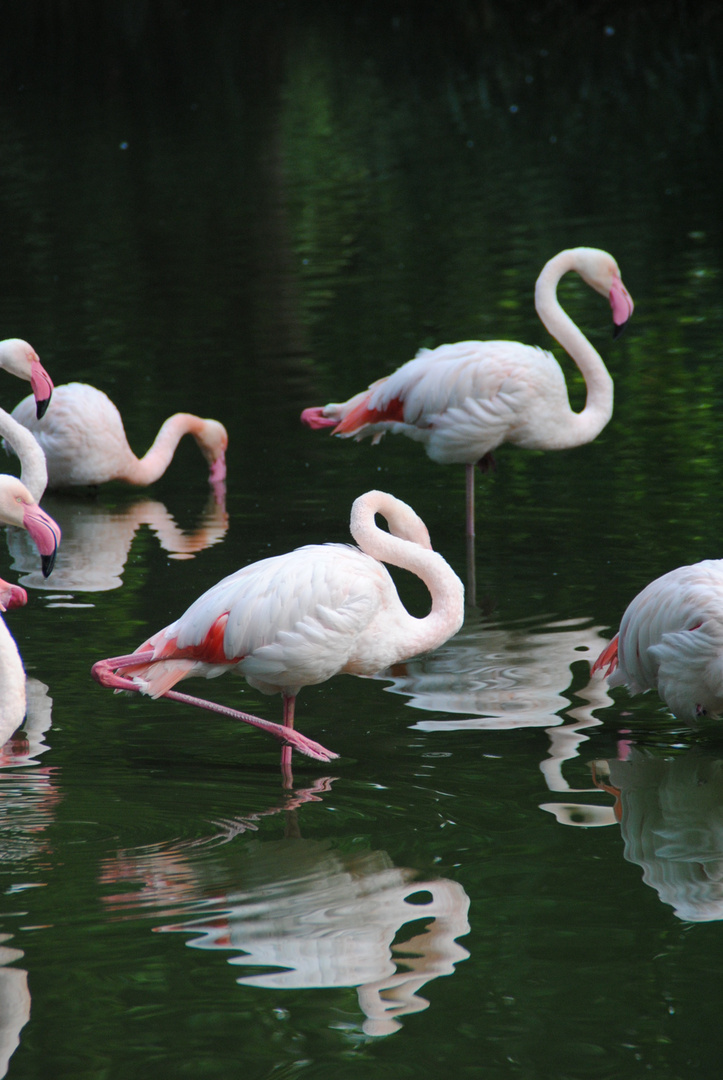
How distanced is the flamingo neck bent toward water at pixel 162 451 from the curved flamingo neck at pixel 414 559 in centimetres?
370

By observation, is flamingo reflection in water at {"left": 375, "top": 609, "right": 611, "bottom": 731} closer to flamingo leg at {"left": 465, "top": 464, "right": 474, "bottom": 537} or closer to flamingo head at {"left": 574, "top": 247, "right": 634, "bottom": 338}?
flamingo leg at {"left": 465, "top": 464, "right": 474, "bottom": 537}

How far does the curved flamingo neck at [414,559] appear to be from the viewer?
4.50m

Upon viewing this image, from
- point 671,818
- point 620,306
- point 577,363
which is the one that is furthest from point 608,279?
point 671,818

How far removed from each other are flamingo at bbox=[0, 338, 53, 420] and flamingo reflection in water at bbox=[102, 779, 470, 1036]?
3.54 metres

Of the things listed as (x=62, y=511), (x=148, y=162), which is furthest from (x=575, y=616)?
(x=148, y=162)

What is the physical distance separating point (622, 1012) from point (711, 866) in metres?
0.73

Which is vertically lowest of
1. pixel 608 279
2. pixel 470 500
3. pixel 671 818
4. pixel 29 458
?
pixel 671 818

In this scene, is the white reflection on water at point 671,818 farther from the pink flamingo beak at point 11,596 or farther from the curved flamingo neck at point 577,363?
the curved flamingo neck at point 577,363

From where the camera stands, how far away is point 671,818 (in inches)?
159

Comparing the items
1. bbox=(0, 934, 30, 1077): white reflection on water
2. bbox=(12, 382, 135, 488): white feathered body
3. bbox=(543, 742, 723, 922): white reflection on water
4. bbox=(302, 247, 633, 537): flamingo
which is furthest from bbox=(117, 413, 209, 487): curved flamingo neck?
bbox=(0, 934, 30, 1077): white reflection on water

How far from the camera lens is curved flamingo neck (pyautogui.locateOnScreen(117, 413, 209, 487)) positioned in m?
8.38

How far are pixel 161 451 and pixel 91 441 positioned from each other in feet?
1.85

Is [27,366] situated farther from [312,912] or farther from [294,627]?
[312,912]

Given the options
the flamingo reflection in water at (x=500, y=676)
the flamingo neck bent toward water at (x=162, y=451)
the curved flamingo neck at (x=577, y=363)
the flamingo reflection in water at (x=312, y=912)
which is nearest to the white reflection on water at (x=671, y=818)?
the flamingo reflection in water at (x=500, y=676)
